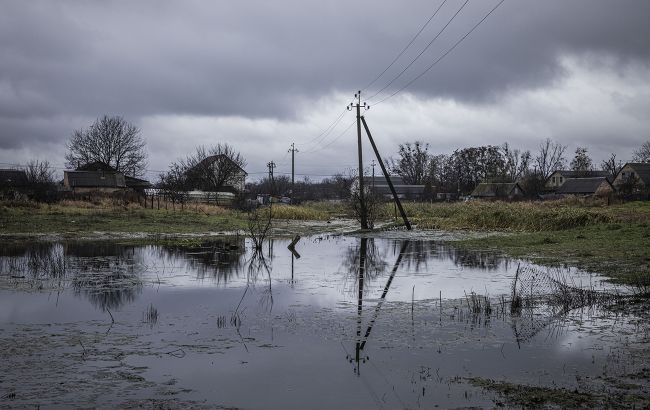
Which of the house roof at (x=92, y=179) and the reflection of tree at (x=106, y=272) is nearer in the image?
the reflection of tree at (x=106, y=272)

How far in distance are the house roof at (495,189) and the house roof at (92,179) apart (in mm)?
58360

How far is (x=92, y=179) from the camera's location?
76.9 meters

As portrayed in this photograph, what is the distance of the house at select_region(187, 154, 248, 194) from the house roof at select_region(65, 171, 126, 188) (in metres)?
9.13

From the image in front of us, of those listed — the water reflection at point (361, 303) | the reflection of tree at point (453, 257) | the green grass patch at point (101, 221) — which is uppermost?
the green grass patch at point (101, 221)

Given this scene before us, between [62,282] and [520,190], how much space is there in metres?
101

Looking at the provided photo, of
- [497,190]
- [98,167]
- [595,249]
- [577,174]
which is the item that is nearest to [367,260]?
[595,249]

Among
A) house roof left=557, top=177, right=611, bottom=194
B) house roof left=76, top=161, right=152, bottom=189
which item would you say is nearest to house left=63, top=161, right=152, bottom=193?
house roof left=76, top=161, right=152, bottom=189

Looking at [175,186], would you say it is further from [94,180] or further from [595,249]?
[595,249]

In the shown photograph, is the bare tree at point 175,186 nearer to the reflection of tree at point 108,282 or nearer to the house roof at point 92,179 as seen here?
the house roof at point 92,179

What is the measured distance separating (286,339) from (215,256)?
13.6 m

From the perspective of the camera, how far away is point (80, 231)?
3189cm

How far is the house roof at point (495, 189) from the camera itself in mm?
98744

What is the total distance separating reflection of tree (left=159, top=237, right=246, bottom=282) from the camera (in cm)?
1846

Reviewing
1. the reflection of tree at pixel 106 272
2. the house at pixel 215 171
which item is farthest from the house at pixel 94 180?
the reflection of tree at pixel 106 272
